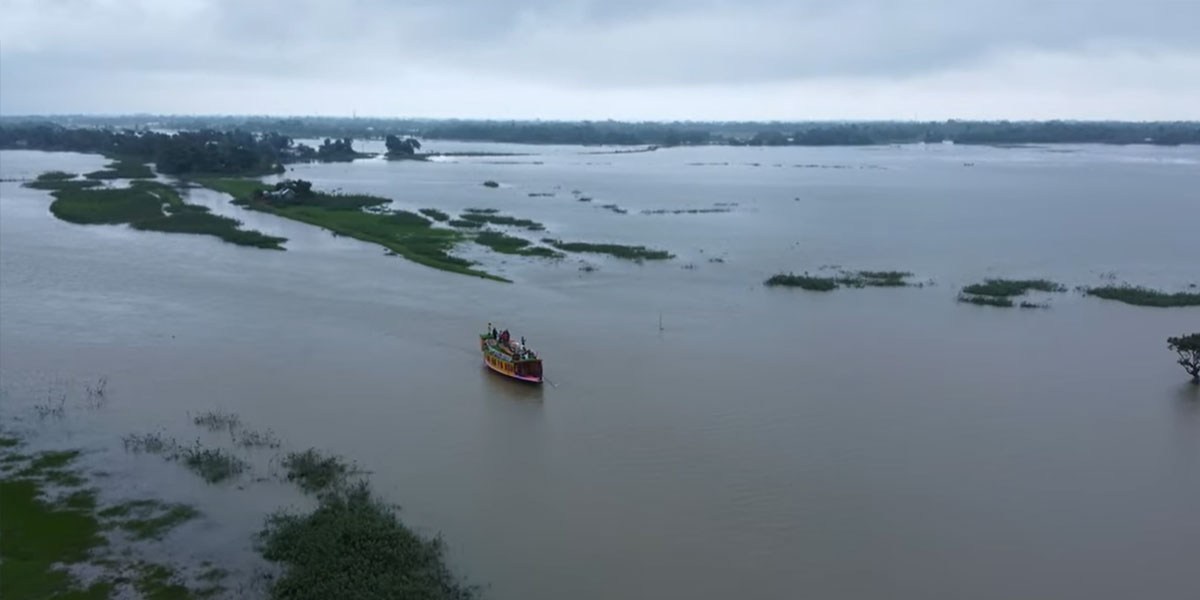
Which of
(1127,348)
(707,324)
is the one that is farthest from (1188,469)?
(707,324)

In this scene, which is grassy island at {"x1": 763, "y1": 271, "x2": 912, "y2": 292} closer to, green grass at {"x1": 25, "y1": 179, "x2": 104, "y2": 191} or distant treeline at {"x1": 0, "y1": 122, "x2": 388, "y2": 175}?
green grass at {"x1": 25, "y1": 179, "x2": 104, "y2": 191}

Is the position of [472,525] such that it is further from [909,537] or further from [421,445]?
[909,537]

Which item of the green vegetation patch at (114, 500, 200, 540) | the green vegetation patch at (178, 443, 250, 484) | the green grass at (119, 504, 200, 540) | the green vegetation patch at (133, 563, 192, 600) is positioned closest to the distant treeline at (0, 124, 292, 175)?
the green vegetation patch at (178, 443, 250, 484)

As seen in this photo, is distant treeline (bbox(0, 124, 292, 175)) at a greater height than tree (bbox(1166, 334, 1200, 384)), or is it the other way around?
distant treeline (bbox(0, 124, 292, 175))

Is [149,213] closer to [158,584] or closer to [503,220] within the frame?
[503,220]

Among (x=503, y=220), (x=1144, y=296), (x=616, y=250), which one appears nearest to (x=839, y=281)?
(x=1144, y=296)
